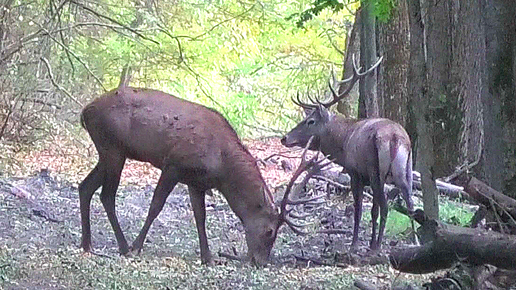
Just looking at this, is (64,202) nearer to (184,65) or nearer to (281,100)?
(184,65)

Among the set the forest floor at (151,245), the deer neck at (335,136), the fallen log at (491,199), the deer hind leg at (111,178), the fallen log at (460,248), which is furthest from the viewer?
the deer neck at (335,136)

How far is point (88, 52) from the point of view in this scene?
56.3 ft

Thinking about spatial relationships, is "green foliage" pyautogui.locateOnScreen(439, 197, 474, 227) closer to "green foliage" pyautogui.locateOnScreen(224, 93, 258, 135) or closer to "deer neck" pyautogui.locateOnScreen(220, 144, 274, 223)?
"deer neck" pyautogui.locateOnScreen(220, 144, 274, 223)

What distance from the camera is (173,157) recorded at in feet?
33.0

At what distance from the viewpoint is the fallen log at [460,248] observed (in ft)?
17.3

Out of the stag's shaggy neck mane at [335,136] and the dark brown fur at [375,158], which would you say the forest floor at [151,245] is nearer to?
the dark brown fur at [375,158]

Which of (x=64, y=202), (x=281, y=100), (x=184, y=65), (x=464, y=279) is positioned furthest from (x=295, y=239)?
(x=281, y=100)

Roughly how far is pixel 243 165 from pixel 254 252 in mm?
944

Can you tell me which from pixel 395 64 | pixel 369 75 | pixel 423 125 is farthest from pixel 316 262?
pixel 369 75

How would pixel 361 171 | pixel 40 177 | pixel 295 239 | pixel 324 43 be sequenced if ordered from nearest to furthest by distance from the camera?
pixel 361 171
pixel 295 239
pixel 40 177
pixel 324 43

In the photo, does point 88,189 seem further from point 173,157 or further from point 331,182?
point 331,182

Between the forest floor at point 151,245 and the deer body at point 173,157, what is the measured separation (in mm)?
441

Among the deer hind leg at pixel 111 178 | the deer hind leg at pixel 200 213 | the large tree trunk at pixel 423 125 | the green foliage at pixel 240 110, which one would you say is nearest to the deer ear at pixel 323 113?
the deer hind leg at pixel 200 213

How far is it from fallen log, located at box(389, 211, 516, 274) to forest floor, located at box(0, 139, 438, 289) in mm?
657
